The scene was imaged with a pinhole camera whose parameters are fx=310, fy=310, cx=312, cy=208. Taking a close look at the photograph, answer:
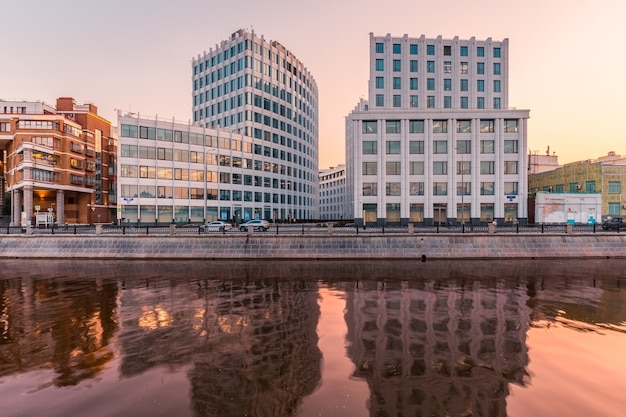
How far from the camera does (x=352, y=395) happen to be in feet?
27.4

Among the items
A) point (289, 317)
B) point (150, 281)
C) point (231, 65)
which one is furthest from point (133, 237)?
point (231, 65)

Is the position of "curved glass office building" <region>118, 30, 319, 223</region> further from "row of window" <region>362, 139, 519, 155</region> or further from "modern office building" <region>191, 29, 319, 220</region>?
"row of window" <region>362, 139, 519, 155</region>

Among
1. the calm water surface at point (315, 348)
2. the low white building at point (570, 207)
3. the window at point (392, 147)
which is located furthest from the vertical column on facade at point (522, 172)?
the calm water surface at point (315, 348)

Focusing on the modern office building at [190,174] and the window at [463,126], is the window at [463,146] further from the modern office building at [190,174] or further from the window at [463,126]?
the modern office building at [190,174]

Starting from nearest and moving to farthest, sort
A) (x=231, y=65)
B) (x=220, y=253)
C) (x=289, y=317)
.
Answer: (x=289, y=317), (x=220, y=253), (x=231, y=65)

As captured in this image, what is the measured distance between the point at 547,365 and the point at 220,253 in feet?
95.0

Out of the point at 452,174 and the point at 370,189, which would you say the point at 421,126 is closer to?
the point at 452,174

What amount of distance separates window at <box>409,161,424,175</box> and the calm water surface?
41404 millimetres

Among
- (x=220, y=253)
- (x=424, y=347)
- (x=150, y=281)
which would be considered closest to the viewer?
(x=424, y=347)

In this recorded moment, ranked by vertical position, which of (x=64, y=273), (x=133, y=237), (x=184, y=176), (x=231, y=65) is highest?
(x=231, y=65)

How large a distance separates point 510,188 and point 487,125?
13353 mm

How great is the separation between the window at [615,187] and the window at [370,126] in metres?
44.1

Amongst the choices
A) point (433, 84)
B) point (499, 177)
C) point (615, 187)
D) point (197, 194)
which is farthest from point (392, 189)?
point (197, 194)

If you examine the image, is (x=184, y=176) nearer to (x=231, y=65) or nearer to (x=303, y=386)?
(x=231, y=65)
